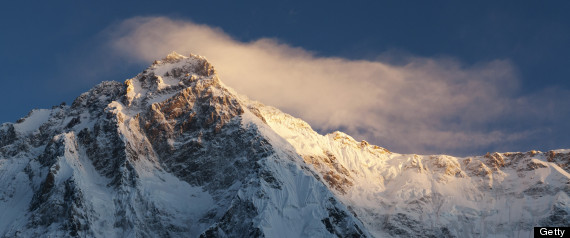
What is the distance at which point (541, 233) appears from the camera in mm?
124625

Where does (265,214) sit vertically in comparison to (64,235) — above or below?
above

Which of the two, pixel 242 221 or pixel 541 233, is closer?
pixel 541 233

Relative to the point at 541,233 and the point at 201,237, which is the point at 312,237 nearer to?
the point at 201,237

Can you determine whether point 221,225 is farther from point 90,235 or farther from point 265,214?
point 90,235

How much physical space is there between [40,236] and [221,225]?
42.9m

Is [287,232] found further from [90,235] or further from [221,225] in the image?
[90,235]

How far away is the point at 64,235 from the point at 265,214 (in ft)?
155

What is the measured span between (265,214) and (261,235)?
8192 millimetres

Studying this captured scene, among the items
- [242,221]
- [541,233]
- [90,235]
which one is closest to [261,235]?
[242,221]

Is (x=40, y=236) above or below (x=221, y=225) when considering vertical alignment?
below

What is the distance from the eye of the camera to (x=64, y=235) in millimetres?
198000

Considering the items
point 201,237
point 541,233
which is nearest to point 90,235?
point 201,237

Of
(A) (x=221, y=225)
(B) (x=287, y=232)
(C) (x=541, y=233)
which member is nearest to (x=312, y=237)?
(B) (x=287, y=232)

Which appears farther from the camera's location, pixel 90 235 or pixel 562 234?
pixel 90 235
